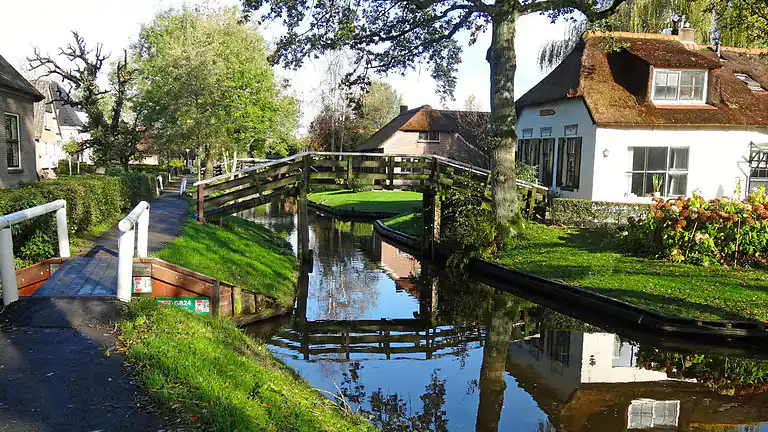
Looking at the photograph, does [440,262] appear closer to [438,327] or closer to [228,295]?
[438,327]

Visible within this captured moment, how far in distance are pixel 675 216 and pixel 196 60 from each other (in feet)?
79.3

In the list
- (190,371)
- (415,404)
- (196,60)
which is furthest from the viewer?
(196,60)

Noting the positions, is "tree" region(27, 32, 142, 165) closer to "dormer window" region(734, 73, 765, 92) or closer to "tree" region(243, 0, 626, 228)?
"tree" region(243, 0, 626, 228)

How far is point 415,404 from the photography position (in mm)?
8219

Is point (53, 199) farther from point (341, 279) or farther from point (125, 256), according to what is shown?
point (341, 279)

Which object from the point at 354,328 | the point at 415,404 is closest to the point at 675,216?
the point at 354,328

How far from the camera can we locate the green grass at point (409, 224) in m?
23.7

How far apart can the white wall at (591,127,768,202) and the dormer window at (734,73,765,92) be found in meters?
3.30

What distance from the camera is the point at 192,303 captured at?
29.9 feet

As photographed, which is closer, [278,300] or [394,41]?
[278,300]

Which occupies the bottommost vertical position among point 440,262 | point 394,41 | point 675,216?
point 440,262

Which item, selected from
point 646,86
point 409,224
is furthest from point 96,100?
point 646,86

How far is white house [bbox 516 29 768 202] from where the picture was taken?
21.2 meters

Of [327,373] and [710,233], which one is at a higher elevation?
[710,233]
